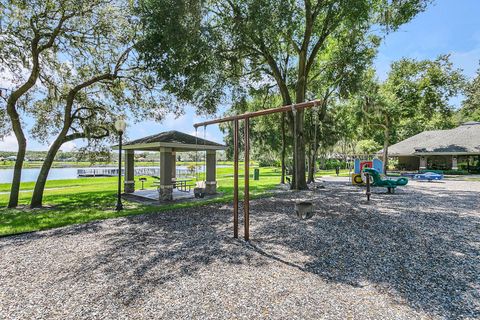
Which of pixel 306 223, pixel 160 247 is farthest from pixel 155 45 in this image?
pixel 306 223

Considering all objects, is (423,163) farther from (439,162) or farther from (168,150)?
(168,150)

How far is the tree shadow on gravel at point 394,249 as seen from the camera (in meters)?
3.69

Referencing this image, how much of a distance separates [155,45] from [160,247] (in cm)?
766

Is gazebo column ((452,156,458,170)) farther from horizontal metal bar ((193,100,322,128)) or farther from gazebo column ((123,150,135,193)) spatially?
gazebo column ((123,150,135,193))

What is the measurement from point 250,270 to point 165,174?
8601 mm

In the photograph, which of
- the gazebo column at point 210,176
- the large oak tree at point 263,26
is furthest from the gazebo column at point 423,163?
the gazebo column at point 210,176

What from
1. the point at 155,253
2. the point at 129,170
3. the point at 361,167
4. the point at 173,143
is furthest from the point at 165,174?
the point at 361,167

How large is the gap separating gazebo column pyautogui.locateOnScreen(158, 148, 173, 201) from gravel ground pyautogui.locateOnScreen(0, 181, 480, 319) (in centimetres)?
446

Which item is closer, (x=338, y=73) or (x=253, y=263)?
(x=253, y=263)

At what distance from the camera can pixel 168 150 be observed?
1228 cm

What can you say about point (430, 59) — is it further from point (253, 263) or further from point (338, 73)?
point (253, 263)

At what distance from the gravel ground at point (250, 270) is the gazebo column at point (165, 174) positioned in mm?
4460

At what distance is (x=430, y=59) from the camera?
86.4ft

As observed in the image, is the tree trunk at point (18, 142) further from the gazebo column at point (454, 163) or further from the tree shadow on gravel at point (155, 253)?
the gazebo column at point (454, 163)
